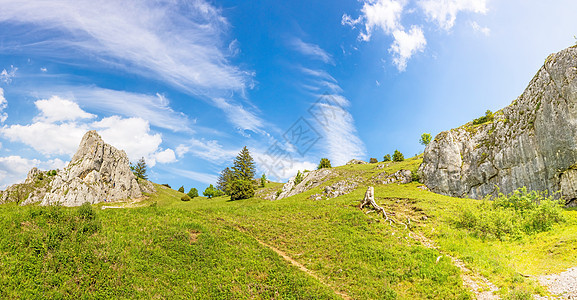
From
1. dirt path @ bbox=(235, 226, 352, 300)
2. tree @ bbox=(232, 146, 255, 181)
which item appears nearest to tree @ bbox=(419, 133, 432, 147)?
tree @ bbox=(232, 146, 255, 181)

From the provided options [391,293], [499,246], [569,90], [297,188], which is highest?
[569,90]

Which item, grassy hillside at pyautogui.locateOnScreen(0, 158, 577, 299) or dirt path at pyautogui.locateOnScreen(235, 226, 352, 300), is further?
dirt path at pyautogui.locateOnScreen(235, 226, 352, 300)

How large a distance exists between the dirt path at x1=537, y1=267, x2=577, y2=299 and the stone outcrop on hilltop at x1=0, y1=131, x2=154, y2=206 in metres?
70.8

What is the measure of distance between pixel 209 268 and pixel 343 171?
44854 mm

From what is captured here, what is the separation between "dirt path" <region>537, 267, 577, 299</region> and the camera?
35.3 feet

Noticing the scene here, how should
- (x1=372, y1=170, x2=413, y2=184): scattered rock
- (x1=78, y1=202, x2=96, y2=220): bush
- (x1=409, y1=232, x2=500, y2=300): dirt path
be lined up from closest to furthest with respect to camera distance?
(x1=409, y1=232, x2=500, y2=300): dirt path → (x1=78, y1=202, x2=96, y2=220): bush → (x1=372, y1=170, x2=413, y2=184): scattered rock

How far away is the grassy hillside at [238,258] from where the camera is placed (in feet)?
35.6

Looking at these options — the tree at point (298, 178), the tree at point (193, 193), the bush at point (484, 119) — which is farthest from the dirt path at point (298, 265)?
the tree at point (193, 193)

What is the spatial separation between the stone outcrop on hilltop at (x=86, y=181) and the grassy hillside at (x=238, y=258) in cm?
5150

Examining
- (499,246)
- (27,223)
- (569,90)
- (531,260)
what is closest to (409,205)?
(499,246)

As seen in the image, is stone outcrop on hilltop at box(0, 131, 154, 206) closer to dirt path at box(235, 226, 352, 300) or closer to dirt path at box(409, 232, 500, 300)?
dirt path at box(235, 226, 352, 300)

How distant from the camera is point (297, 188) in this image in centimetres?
5256

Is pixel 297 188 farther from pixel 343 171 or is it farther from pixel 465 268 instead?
pixel 465 268

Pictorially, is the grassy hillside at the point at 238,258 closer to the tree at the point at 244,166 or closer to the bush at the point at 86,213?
the bush at the point at 86,213
